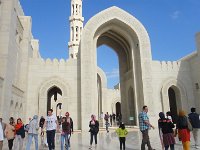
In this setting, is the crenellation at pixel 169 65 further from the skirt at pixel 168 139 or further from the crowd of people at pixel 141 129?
the skirt at pixel 168 139

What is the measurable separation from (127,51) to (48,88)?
35.0 feet

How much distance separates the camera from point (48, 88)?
2045 cm

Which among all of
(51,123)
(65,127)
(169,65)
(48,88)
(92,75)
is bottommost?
(65,127)

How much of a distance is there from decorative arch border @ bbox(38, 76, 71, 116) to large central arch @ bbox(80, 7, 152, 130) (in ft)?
6.65

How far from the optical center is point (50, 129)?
7.04 m

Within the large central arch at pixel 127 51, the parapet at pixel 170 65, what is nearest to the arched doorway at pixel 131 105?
the large central arch at pixel 127 51

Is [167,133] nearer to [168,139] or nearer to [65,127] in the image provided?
[168,139]

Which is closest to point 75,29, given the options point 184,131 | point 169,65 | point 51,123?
point 169,65

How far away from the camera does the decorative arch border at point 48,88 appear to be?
19.8m

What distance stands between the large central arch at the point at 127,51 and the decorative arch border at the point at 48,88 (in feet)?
6.65

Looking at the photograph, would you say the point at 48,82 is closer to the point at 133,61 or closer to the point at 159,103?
the point at 133,61

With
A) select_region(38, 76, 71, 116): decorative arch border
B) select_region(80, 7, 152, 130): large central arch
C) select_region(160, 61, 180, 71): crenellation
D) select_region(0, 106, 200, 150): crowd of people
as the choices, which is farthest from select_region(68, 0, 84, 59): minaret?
select_region(0, 106, 200, 150): crowd of people

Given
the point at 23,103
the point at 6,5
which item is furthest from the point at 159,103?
the point at 6,5

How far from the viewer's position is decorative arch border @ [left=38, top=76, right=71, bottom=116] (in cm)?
1978
